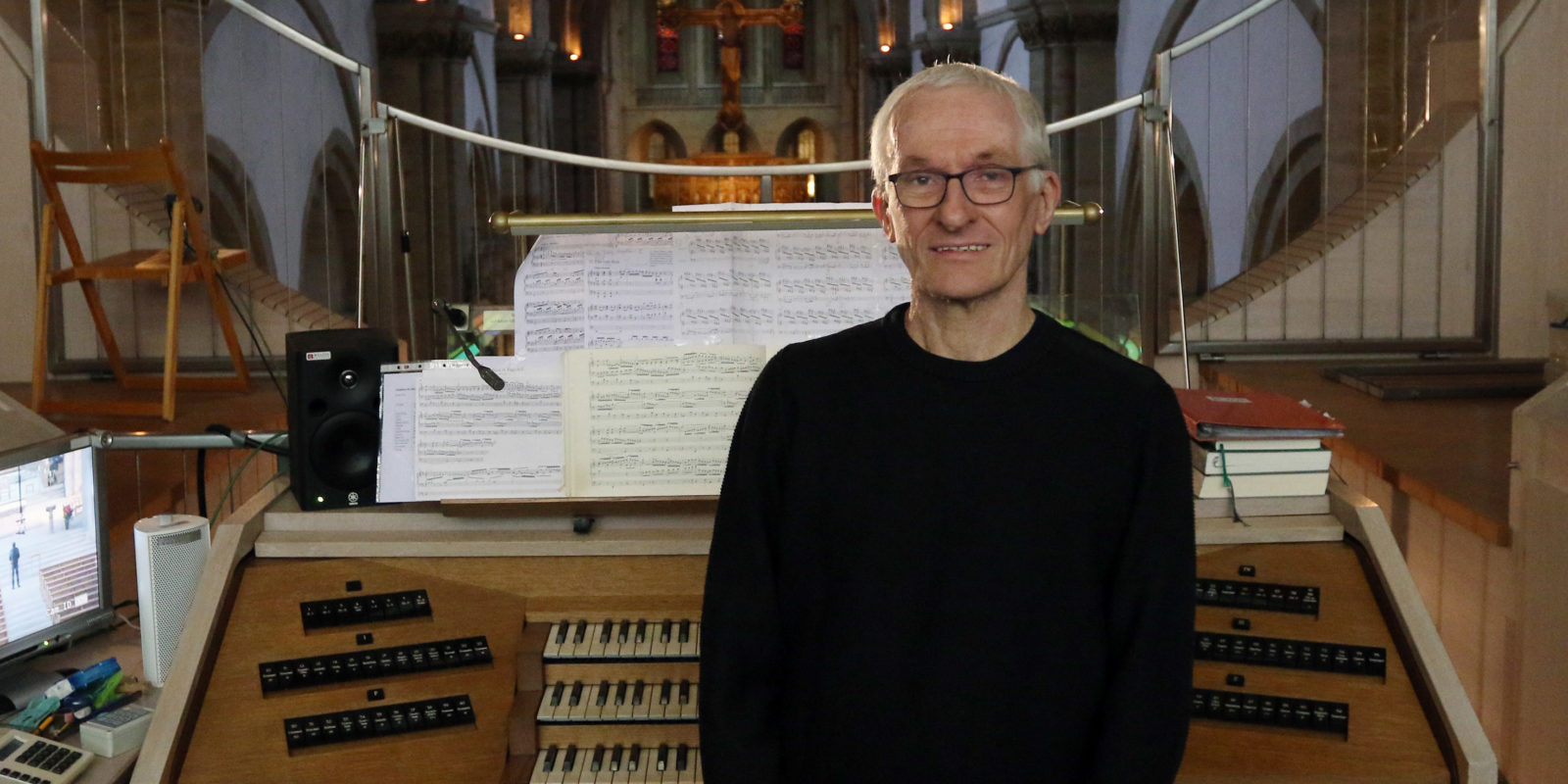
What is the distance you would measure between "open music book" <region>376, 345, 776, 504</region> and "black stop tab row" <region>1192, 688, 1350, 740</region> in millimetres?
868

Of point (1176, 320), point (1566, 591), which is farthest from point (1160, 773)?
point (1176, 320)

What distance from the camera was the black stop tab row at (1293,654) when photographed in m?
2.02

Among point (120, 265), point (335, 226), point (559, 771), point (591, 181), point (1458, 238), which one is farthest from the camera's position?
point (591, 181)

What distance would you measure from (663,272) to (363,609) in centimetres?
77

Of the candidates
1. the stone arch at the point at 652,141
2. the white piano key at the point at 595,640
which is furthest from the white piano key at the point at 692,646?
the stone arch at the point at 652,141

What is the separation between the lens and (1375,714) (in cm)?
197

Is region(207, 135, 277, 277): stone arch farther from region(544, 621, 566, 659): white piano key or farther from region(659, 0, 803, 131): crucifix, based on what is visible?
region(544, 621, 566, 659): white piano key

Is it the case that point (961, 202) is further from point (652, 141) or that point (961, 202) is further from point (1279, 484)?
point (652, 141)

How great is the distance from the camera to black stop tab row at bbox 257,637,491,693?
6.73 ft

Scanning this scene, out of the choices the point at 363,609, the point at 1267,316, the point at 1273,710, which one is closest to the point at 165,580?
the point at 363,609

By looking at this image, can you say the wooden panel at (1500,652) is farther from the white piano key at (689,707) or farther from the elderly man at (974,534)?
the white piano key at (689,707)

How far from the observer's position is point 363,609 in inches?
Answer: 84.4

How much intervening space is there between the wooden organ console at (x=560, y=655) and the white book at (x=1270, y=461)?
0.09 metres

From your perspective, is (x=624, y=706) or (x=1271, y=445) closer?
(x=624, y=706)
